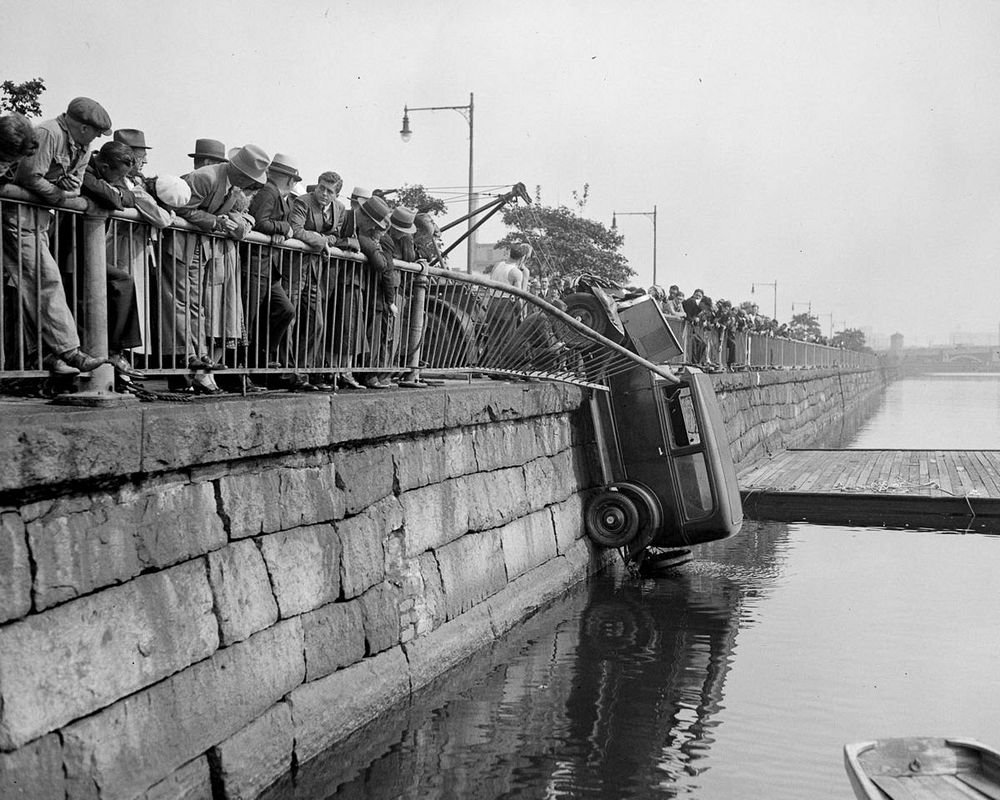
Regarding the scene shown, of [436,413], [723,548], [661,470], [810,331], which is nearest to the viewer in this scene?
[436,413]

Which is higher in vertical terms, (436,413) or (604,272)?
(604,272)

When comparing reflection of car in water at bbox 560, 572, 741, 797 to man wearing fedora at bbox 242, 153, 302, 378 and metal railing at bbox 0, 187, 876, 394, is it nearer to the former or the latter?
metal railing at bbox 0, 187, 876, 394

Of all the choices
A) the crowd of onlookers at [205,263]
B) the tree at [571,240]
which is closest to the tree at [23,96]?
the crowd of onlookers at [205,263]

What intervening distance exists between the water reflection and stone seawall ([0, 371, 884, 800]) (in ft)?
0.66

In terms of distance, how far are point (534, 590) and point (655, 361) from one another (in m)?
3.04

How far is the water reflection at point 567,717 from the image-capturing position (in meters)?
5.74

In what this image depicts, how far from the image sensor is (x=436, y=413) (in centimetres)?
762

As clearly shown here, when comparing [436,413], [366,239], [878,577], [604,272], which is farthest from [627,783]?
[604,272]

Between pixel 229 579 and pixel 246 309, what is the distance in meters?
1.96

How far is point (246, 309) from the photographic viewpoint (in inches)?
264

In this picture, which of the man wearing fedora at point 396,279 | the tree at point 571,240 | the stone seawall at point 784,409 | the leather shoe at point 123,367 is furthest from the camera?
the tree at point 571,240

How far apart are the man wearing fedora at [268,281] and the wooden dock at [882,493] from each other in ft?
32.3

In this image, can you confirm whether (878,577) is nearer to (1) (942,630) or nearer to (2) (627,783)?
(1) (942,630)

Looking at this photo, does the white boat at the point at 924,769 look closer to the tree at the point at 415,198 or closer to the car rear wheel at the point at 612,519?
the car rear wheel at the point at 612,519
